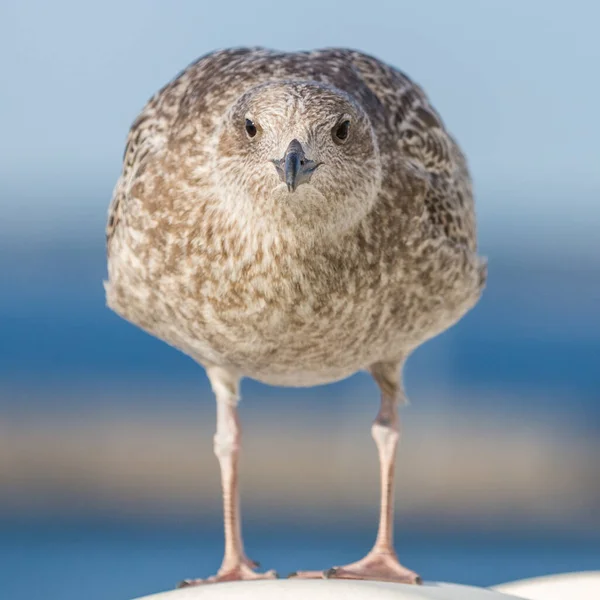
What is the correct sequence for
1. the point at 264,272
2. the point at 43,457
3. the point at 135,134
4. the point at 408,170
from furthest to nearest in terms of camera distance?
the point at 43,457, the point at 135,134, the point at 408,170, the point at 264,272

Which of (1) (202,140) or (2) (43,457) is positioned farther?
(2) (43,457)

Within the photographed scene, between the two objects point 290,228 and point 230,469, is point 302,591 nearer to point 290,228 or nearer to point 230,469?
point 290,228

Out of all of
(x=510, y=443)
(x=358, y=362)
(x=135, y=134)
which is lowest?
(x=358, y=362)

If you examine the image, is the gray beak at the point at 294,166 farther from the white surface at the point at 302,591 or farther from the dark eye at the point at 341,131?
the white surface at the point at 302,591

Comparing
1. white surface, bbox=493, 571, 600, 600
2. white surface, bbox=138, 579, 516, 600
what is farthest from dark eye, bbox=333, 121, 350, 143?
white surface, bbox=493, 571, 600, 600

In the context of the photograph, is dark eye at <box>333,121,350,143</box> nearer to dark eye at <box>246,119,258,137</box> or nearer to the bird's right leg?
dark eye at <box>246,119,258,137</box>

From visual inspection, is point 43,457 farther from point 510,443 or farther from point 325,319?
point 325,319

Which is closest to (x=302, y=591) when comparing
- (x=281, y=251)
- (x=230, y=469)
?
(x=281, y=251)

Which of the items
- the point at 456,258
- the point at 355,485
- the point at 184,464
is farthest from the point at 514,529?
the point at 456,258
